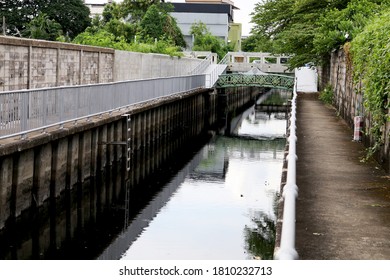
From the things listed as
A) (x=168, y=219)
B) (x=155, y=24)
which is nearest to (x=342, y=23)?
(x=168, y=219)

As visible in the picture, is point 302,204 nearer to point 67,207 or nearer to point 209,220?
point 209,220

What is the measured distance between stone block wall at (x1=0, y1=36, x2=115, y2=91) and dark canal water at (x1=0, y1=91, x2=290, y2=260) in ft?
13.3

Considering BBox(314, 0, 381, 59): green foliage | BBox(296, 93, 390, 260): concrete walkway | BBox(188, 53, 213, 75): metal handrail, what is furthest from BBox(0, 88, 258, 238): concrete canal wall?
BBox(188, 53, 213, 75): metal handrail

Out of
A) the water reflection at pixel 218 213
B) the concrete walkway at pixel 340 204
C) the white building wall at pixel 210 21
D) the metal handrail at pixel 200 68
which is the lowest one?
the water reflection at pixel 218 213

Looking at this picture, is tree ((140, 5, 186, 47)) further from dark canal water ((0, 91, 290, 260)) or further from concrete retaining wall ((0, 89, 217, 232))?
dark canal water ((0, 91, 290, 260))

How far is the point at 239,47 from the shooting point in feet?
450

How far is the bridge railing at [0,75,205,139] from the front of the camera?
17797 millimetres

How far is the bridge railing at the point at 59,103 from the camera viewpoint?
58.4ft

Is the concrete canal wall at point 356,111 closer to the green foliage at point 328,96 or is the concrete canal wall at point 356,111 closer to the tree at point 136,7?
the green foliage at point 328,96

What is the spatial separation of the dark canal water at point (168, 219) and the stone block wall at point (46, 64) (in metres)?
4.06

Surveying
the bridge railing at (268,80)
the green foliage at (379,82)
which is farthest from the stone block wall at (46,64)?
the bridge railing at (268,80)

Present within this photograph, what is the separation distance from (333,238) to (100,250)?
8.34 meters

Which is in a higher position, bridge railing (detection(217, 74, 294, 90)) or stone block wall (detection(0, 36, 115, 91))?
stone block wall (detection(0, 36, 115, 91))

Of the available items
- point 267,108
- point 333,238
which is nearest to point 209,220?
point 333,238
